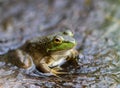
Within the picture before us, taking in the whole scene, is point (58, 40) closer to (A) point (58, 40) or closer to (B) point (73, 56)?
(A) point (58, 40)

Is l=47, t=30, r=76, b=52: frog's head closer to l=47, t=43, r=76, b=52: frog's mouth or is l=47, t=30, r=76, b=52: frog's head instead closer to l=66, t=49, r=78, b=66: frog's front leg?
l=47, t=43, r=76, b=52: frog's mouth

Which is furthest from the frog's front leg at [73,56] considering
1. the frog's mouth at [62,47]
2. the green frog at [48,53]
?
the frog's mouth at [62,47]

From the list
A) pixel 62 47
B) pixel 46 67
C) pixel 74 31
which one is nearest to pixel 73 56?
pixel 62 47

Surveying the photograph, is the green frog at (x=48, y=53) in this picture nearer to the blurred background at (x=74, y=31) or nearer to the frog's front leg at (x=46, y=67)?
the frog's front leg at (x=46, y=67)

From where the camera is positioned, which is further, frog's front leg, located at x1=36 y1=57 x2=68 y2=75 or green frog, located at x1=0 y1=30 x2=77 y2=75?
green frog, located at x1=0 y1=30 x2=77 y2=75

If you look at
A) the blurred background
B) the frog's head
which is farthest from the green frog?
the blurred background

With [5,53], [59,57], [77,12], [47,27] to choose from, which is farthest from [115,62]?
[77,12]

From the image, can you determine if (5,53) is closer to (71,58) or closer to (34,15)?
(71,58)

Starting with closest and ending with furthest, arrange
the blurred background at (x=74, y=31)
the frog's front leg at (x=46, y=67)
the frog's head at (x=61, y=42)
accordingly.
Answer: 1. the blurred background at (x=74, y=31)
2. the frog's front leg at (x=46, y=67)
3. the frog's head at (x=61, y=42)
